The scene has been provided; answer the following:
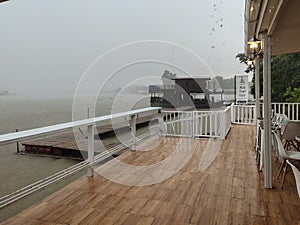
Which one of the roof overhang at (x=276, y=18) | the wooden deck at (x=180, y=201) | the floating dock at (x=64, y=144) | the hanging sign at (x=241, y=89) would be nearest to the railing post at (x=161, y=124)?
the floating dock at (x=64, y=144)

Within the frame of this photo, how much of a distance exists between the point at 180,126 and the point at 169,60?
7.37ft

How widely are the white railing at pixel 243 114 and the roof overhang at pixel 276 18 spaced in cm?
485

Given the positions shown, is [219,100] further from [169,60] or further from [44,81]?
[44,81]

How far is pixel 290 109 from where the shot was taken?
8.25 m

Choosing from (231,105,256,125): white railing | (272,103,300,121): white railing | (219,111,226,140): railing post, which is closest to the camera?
(219,111,226,140): railing post

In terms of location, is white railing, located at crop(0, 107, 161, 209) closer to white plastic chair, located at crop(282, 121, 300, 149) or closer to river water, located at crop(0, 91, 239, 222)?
river water, located at crop(0, 91, 239, 222)

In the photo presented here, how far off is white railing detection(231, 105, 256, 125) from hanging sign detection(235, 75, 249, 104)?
613 millimetres

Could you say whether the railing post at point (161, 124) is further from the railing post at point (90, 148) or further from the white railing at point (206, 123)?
the railing post at point (90, 148)

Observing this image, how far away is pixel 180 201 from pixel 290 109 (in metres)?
6.82

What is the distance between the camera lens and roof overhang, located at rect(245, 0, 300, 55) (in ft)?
8.29

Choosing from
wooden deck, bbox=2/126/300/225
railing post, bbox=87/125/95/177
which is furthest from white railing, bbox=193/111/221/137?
railing post, bbox=87/125/95/177

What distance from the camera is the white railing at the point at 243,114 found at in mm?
9000

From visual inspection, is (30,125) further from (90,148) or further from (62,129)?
A: (62,129)

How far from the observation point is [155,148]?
564 cm
